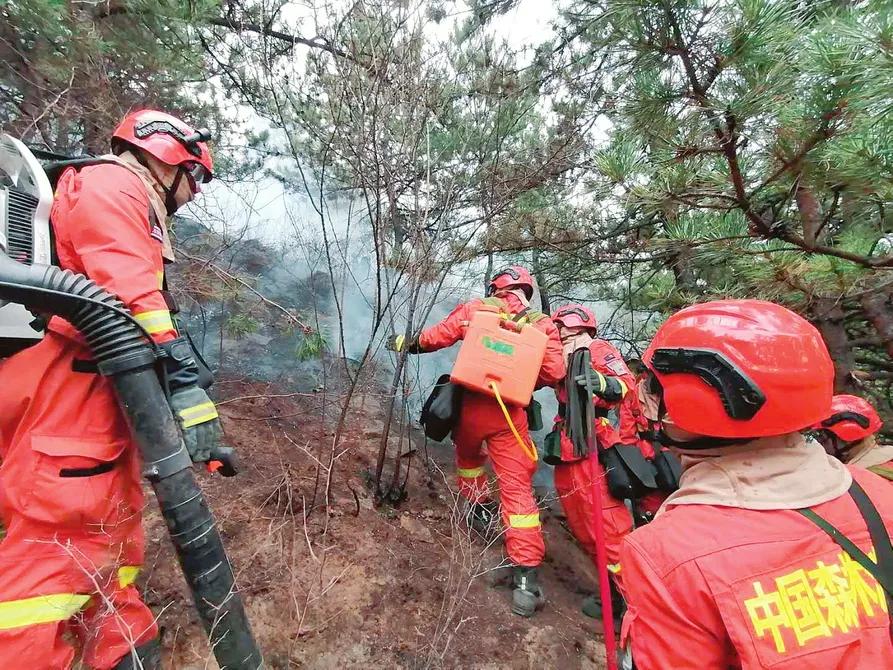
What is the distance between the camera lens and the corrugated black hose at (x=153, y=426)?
143cm

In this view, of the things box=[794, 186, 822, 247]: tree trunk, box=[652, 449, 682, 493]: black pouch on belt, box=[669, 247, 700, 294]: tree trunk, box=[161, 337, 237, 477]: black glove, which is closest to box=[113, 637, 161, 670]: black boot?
box=[161, 337, 237, 477]: black glove

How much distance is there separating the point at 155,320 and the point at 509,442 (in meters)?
2.81

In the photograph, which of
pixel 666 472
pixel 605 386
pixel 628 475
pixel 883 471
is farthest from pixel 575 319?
pixel 883 471

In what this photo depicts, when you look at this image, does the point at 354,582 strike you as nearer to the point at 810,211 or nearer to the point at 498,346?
the point at 498,346

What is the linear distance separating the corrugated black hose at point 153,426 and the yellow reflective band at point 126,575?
0.44 m

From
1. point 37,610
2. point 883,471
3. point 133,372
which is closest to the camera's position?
point 37,610

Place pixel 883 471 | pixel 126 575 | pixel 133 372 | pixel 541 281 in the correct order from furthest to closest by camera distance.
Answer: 1. pixel 541 281
2. pixel 883 471
3. pixel 126 575
4. pixel 133 372

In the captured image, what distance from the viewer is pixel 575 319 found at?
400 centimetres

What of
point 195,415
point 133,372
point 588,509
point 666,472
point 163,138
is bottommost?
point 588,509

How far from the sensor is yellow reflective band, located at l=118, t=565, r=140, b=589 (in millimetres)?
1758

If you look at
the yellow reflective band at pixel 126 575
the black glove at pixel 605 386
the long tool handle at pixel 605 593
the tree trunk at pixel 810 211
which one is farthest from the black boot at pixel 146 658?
the tree trunk at pixel 810 211

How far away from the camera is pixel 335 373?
4.76m

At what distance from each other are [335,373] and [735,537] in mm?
4275

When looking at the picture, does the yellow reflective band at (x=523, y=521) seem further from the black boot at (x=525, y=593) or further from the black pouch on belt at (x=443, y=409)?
the black pouch on belt at (x=443, y=409)
